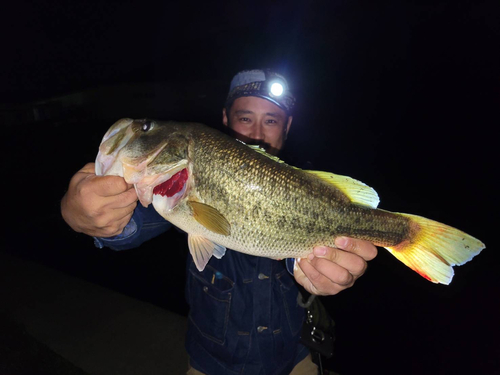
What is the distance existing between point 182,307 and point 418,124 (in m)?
25.9

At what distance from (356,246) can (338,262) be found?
0.15 metres

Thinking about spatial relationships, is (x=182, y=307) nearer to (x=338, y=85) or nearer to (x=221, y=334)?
(x=221, y=334)

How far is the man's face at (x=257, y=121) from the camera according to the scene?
2986 mm

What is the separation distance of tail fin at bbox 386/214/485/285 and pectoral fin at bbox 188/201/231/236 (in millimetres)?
1083

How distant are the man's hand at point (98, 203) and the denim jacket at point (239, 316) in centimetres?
38

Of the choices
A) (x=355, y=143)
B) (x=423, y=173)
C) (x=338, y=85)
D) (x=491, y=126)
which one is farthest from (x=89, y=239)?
(x=338, y=85)

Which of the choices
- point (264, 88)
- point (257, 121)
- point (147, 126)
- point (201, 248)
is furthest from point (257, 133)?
point (201, 248)

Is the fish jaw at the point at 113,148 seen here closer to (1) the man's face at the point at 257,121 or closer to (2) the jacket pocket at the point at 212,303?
(2) the jacket pocket at the point at 212,303

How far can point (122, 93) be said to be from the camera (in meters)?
27.6

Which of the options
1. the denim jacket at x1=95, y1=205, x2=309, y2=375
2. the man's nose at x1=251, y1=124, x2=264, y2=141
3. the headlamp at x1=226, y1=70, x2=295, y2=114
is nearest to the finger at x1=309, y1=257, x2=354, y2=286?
the denim jacket at x1=95, y1=205, x2=309, y2=375

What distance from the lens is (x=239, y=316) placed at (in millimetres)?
2207

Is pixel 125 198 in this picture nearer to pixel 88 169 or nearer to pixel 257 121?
pixel 88 169

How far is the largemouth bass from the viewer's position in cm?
161

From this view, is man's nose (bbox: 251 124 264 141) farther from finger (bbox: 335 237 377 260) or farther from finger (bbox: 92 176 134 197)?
finger (bbox: 92 176 134 197)
